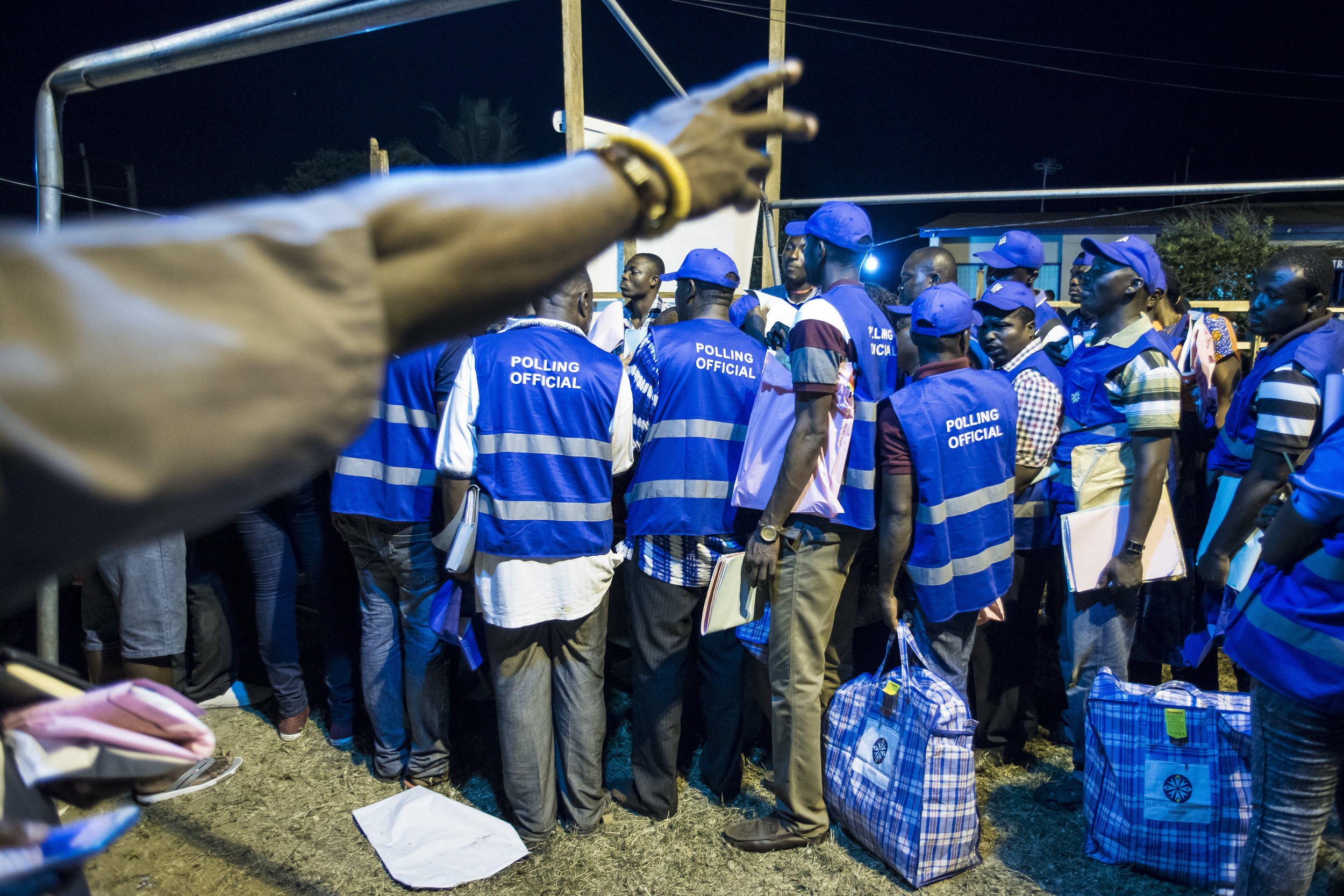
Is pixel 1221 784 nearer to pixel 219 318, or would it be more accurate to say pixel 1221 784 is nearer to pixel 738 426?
pixel 738 426

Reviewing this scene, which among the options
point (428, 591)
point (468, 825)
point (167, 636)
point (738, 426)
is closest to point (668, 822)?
point (468, 825)

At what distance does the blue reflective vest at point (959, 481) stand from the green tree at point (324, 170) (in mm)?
28891

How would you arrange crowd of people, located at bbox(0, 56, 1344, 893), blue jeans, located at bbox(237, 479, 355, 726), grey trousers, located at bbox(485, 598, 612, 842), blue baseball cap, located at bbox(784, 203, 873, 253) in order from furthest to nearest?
blue jeans, located at bbox(237, 479, 355, 726), blue baseball cap, located at bbox(784, 203, 873, 253), grey trousers, located at bbox(485, 598, 612, 842), crowd of people, located at bbox(0, 56, 1344, 893)

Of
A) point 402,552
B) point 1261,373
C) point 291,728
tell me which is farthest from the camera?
point 291,728

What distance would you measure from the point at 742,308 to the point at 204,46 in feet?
11.7

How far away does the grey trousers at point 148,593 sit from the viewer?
3.80m

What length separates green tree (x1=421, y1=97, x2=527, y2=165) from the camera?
95.5 feet

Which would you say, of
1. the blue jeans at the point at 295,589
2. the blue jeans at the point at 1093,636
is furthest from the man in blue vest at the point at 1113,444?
the blue jeans at the point at 295,589

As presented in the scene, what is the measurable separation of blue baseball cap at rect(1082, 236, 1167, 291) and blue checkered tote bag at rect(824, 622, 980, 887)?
2.09 meters

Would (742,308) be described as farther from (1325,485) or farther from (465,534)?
(1325,485)

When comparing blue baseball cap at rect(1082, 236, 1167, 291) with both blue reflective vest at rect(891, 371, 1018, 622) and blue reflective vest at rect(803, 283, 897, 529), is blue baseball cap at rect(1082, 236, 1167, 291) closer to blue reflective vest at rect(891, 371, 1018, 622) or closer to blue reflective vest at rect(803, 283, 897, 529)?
blue reflective vest at rect(891, 371, 1018, 622)

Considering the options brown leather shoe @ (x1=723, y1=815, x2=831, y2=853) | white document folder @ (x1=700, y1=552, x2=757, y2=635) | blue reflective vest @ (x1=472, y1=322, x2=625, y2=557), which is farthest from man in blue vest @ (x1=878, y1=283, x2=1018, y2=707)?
blue reflective vest @ (x1=472, y1=322, x2=625, y2=557)

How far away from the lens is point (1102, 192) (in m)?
4.55

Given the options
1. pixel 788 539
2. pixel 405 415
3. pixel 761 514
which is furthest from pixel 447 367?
pixel 788 539
